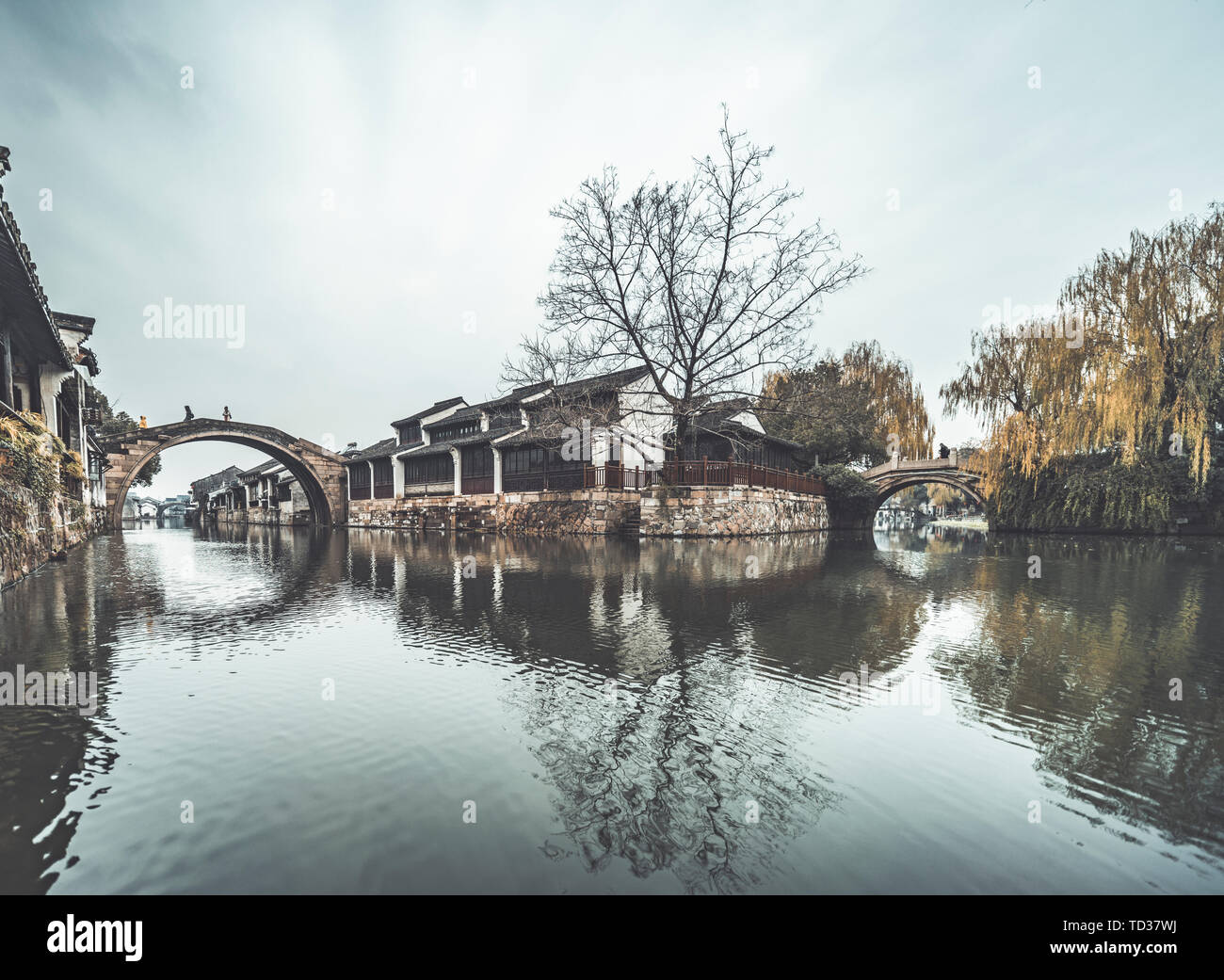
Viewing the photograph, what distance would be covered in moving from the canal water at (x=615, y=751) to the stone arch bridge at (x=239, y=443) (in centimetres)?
3170

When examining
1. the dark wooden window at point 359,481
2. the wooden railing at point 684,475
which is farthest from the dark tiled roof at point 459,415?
the wooden railing at point 684,475

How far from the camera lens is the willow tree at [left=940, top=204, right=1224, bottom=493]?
22344 millimetres

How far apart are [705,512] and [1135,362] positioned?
60.0 feet

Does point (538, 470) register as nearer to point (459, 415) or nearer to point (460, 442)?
point (460, 442)

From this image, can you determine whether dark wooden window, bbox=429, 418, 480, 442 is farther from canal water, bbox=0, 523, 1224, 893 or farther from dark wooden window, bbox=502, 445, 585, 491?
canal water, bbox=0, 523, 1224, 893

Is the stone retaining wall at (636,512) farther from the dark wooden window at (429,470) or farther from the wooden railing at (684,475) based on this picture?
the dark wooden window at (429,470)

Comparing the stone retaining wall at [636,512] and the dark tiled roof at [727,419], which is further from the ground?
the dark tiled roof at [727,419]

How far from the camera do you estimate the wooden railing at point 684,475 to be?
80.3 feet

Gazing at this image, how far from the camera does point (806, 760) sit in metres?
3.22

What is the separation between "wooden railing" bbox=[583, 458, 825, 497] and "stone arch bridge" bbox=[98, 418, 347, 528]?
2448cm

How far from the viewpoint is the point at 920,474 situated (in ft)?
115

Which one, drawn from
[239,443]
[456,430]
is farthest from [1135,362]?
[239,443]

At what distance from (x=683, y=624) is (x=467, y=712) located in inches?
132
